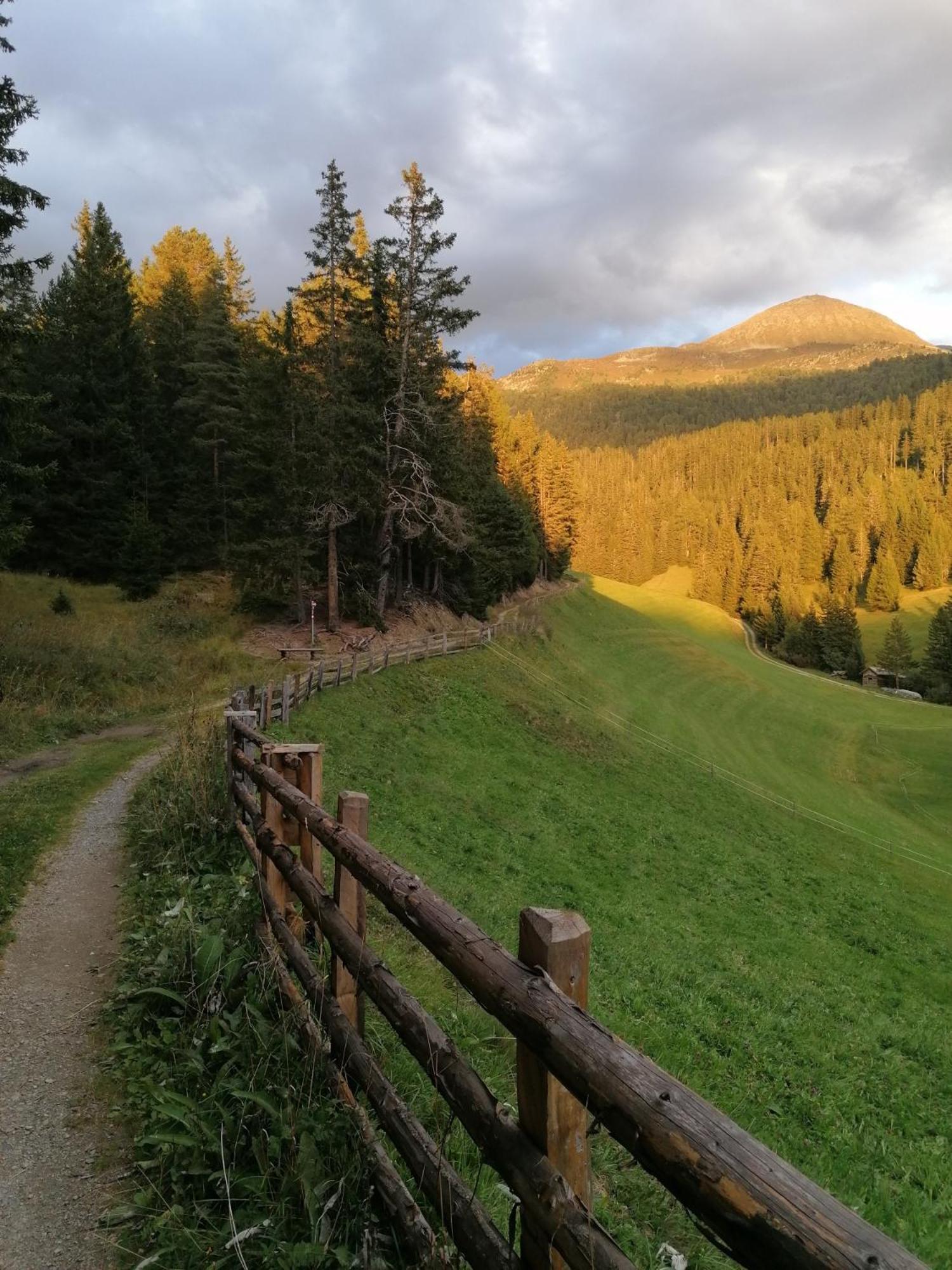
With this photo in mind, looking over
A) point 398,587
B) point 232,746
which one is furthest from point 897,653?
point 232,746

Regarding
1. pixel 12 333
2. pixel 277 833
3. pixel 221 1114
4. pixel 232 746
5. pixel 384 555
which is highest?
pixel 12 333

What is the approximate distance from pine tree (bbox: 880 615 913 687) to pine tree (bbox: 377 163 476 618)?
7133 centimetres

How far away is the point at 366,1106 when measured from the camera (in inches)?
152

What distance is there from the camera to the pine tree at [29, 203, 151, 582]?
1356 inches

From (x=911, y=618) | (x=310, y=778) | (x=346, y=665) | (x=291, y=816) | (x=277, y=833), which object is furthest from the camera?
(x=911, y=618)

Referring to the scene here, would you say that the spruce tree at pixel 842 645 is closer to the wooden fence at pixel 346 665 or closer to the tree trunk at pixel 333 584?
the wooden fence at pixel 346 665

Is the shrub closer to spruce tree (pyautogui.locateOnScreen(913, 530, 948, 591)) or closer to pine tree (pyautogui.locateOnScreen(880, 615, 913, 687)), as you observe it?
pine tree (pyautogui.locateOnScreen(880, 615, 913, 687))

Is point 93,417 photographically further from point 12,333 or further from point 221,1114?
point 221,1114

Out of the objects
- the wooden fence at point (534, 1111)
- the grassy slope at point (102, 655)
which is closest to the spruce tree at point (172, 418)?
the grassy slope at point (102, 655)

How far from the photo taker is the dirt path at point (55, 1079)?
353cm

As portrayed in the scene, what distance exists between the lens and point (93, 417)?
35344mm

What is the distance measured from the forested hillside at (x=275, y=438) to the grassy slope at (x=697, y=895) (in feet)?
23.9

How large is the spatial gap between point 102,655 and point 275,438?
12476mm

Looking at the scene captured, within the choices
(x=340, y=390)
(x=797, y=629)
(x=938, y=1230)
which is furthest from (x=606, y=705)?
(x=797, y=629)
